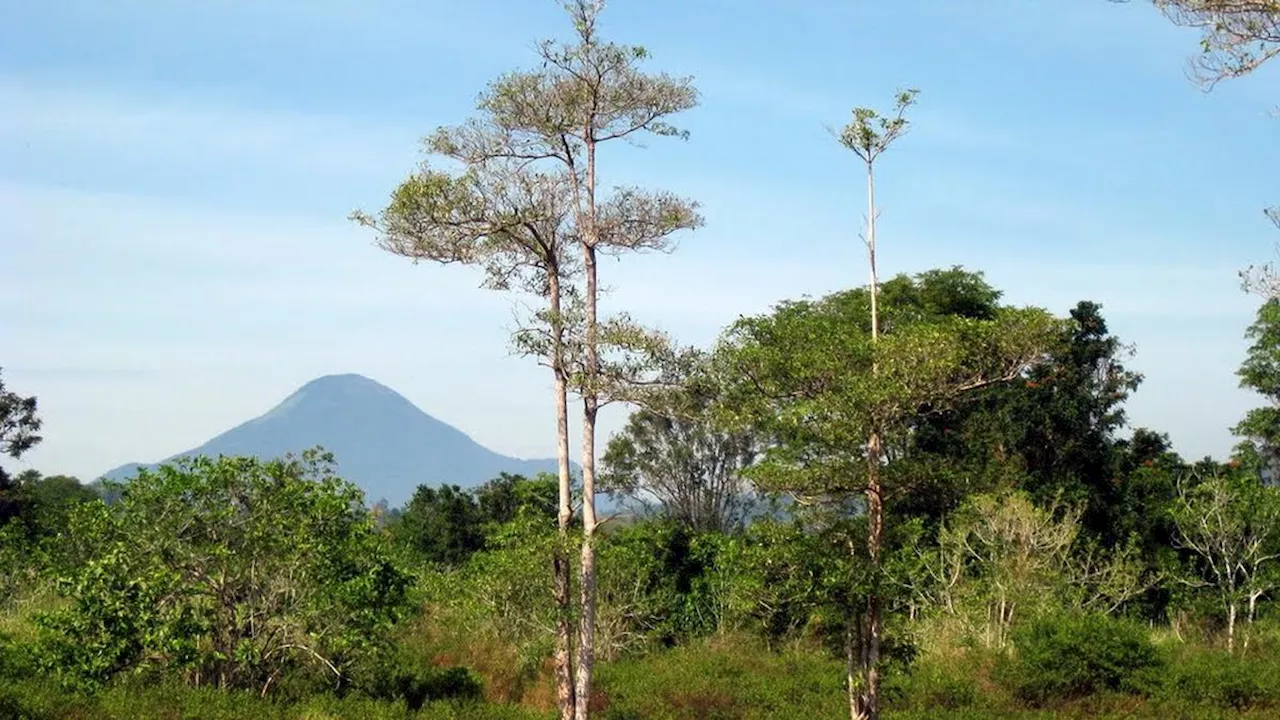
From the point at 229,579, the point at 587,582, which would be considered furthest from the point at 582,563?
the point at 229,579

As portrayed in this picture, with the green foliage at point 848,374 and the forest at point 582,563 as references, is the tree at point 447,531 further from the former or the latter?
the green foliage at point 848,374

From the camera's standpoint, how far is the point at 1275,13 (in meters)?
10.4

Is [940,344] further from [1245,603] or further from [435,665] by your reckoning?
[1245,603]

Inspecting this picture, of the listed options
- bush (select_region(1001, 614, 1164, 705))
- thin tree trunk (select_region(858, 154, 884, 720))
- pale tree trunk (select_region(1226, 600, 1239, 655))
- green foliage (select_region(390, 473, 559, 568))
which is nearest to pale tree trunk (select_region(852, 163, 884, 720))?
thin tree trunk (select_region(858, 154, 884, 720))

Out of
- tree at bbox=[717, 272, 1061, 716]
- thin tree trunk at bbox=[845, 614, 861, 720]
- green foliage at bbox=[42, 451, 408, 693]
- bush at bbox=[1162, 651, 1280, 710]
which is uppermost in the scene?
tree at bbox=[717, 272, 1061, 716]

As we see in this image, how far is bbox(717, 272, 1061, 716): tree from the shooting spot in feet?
49.2

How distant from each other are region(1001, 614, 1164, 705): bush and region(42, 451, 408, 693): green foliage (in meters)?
10.8

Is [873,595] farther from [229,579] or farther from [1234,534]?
[1234,534]

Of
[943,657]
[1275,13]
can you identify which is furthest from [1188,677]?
[1275,13]

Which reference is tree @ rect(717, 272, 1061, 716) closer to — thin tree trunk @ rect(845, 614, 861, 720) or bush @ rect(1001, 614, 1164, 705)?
thin tree trunk @ rect(845, 614, 861, 720)

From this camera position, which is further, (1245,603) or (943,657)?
(1245,603)

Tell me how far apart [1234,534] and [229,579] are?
71.1 ft

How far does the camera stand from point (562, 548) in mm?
15453

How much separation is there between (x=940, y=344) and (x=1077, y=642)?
31.9 ft
